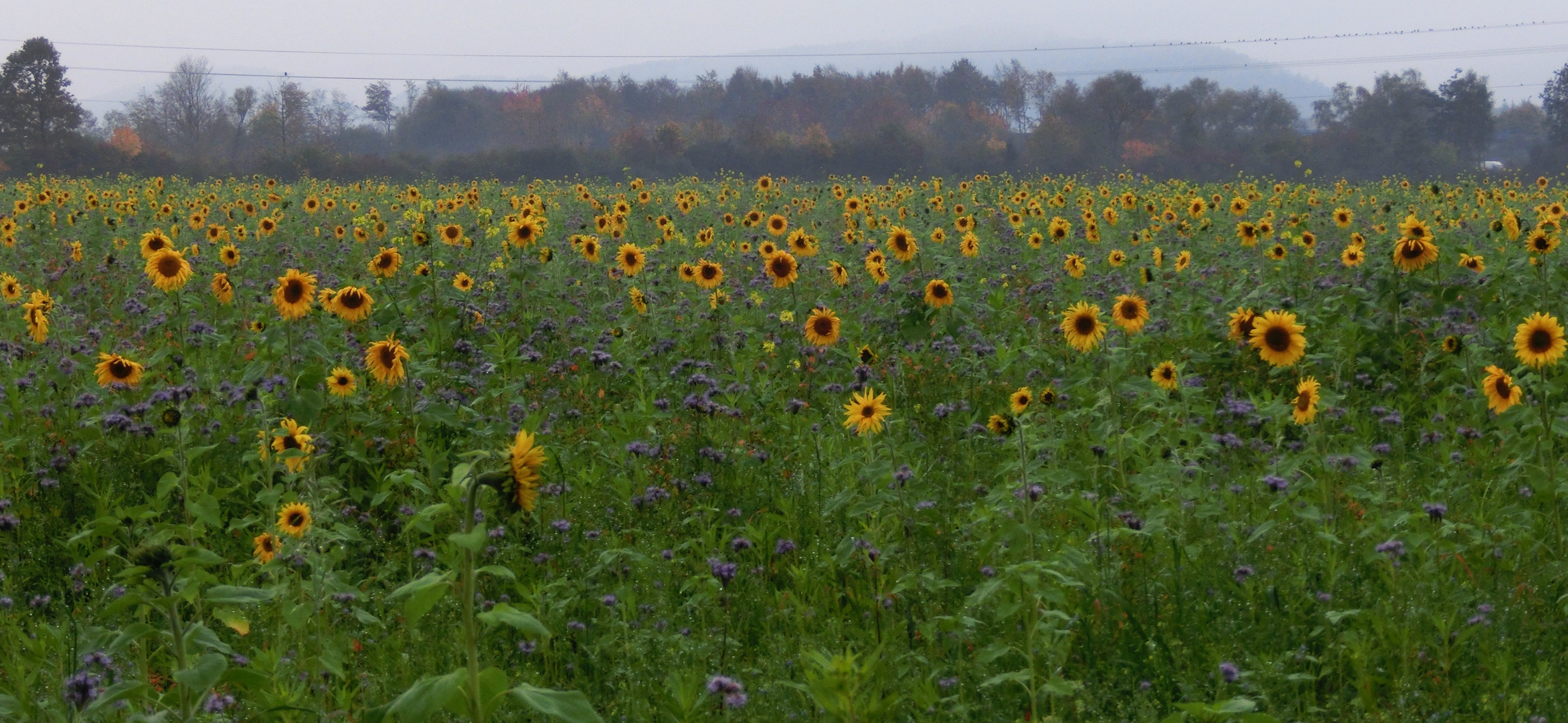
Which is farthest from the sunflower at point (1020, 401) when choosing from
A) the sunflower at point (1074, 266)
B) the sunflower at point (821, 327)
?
the sunflower at point (1074, 266)

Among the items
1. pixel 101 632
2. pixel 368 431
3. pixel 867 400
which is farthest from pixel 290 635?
pixel 867 400

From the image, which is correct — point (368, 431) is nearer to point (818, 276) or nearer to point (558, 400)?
point (558, 400)

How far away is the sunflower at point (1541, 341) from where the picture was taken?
12.7ft

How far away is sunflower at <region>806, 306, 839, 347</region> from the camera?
529cm

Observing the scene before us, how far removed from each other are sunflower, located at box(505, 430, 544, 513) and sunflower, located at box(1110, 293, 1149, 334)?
342cm

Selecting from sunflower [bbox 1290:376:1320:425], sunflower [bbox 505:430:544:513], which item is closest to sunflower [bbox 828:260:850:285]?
sunflower [bbox 1290:376:1320:425]

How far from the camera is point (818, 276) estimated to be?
8.99 m

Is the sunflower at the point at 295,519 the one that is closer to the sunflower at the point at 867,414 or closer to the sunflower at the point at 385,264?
the sunflower at the point at 867,414

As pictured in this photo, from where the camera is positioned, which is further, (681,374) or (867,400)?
(681,374)

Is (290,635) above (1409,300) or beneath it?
beneath

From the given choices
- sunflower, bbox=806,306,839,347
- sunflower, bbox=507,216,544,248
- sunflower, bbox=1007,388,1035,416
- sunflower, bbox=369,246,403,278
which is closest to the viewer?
sunflower, bbox=1007,388,1035,416

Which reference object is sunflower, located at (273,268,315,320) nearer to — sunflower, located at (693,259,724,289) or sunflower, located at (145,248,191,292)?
sunflower, located at (145,248,191,292)

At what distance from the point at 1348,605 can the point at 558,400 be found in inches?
146

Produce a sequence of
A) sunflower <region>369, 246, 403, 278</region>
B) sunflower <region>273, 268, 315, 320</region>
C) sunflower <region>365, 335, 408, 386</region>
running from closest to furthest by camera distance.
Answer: sunflower <region>365, 335, 408, 386</region> < sunflower <region>273, 268, 315, 320</region> < sunflower <region>369, 246, 403, 278</region>
